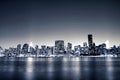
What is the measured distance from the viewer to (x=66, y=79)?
39.1m

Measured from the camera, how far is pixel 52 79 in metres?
40.2

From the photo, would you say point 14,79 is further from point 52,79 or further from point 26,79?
point 52,79

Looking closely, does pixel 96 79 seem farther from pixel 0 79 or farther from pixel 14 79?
pixel 0 79

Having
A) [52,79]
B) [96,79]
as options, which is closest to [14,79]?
[52,79]

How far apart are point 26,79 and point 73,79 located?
930cm

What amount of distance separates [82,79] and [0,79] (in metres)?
16.0

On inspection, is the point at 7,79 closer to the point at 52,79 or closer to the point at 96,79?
the point at 52,79

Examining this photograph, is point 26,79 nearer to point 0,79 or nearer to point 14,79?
point 14,79

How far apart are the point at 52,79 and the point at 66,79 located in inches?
120

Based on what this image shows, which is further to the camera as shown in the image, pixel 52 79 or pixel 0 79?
pixel 52 79

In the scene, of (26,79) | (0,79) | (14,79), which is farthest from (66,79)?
(0,79)

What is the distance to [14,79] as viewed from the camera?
38.9 meters

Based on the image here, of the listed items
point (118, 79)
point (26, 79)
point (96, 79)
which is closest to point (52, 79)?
point (26, 79)

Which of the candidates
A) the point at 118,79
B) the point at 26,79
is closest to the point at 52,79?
the point at 26,79
